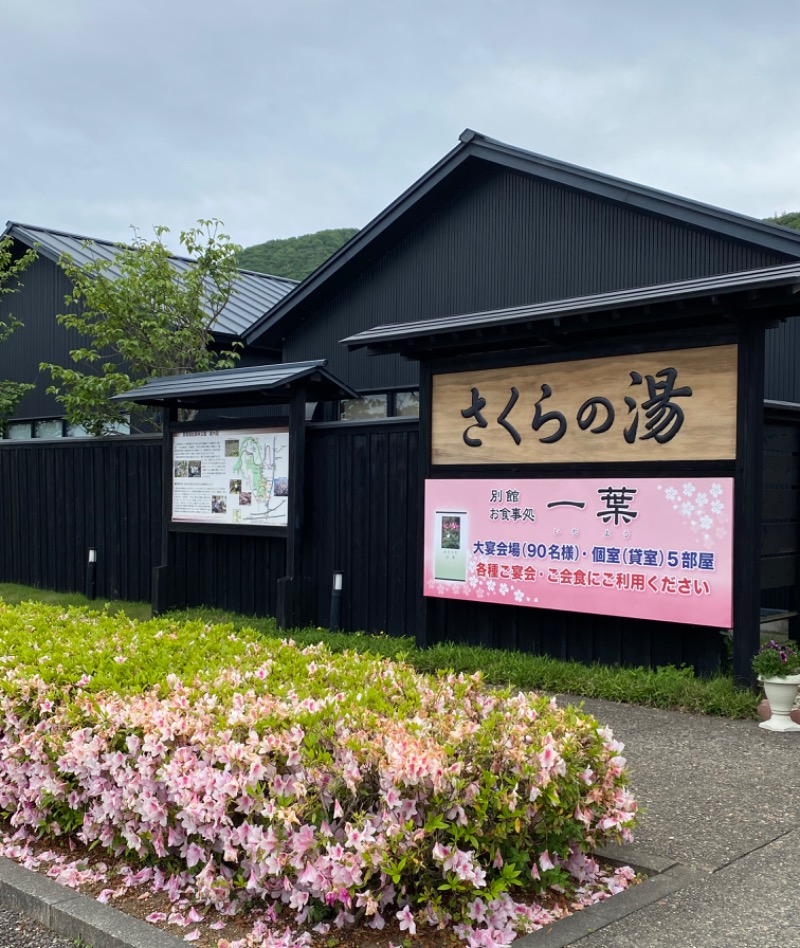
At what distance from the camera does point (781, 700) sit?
7.37 meters

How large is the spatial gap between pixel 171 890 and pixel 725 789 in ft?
10.7

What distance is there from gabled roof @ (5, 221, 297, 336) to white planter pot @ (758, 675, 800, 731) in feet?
43.5

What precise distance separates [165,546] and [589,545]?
6.51m

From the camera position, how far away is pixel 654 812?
543 cm

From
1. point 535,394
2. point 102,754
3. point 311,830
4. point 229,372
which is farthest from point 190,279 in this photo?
point 311,830

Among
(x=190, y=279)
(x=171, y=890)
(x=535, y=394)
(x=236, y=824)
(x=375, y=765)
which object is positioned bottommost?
(x=171, y=890)

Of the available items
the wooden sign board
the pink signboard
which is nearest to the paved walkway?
the pink signboard

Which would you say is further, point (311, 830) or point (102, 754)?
point (102, 754)

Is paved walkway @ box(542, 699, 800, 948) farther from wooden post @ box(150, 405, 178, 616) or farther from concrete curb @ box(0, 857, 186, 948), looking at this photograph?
wooden post @ box(150, 405, 178, 616)

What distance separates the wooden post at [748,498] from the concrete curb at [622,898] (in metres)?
3.57

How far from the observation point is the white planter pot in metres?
7.33

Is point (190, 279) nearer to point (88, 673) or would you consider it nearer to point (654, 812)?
point (88, 673)

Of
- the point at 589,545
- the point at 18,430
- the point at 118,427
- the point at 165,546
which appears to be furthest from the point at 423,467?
the point at 18,430

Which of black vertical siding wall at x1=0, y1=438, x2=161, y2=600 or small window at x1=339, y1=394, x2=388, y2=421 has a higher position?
small window at x1=339, y1=394, x2=388, y2=421
